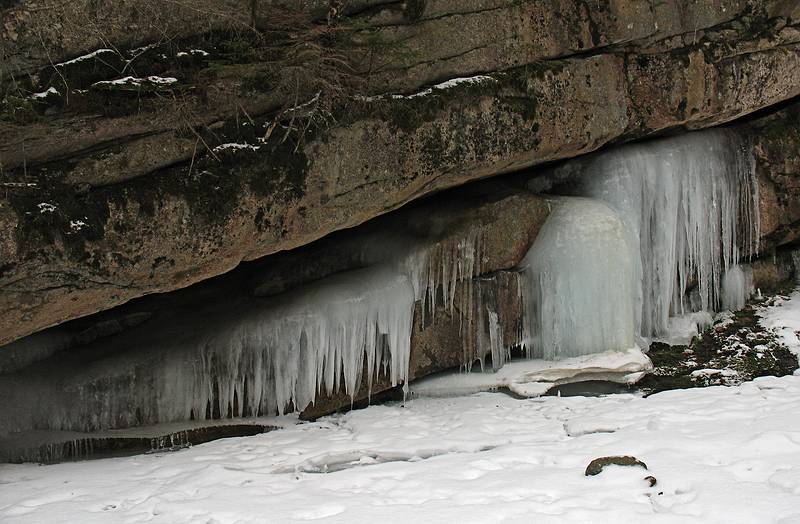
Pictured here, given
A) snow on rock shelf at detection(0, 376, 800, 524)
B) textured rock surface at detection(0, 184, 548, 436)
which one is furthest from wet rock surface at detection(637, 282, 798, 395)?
textured rock surface at detection(0, 184, 548, 436)

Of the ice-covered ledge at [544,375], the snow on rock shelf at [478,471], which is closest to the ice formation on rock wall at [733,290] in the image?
the ice-covered ledge at [544,375]

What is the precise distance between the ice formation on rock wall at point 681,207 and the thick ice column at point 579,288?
55 centimetres

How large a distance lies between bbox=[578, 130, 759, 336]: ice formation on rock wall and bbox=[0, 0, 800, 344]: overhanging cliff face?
1.63 ft

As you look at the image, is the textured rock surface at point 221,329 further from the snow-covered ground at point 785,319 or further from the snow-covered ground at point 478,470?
the snow-covered ground at point 785,319

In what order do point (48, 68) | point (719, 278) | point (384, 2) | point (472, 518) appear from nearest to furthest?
1. point (472, 518)
2. point (48, 68)
3. point (384, 2)
4. point (719, 278)

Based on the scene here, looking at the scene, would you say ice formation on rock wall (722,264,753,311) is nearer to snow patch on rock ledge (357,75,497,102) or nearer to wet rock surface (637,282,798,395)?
wet rock surface (637,282,798,395)

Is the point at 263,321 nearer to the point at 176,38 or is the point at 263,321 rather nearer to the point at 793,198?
the point at 176,38

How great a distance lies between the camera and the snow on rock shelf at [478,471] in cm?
592

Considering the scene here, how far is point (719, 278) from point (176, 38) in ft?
25.1

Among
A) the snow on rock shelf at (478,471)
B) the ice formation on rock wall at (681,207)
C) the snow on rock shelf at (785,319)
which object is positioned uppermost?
the ice formation on rock wall at (681,207)

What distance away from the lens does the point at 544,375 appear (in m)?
9.70

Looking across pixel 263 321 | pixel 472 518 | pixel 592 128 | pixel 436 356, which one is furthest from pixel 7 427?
pixel 592 128

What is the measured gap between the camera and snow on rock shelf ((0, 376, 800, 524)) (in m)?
5.92

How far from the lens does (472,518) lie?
5.79 metres
